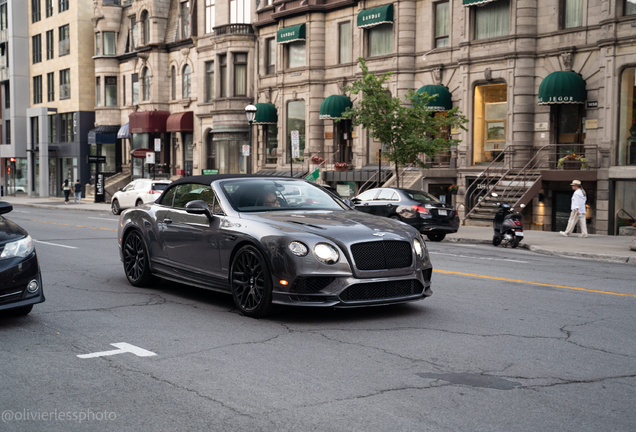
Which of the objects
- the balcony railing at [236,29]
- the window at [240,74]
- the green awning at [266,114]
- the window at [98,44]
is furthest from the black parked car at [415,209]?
the window at [98,44]

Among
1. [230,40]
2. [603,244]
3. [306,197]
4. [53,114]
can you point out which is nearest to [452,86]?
[603,244]

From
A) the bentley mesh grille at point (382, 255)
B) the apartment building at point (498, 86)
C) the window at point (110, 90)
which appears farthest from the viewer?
the window at point (110, 90)

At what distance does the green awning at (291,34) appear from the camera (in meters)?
36.7

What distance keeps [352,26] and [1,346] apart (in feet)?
99.1

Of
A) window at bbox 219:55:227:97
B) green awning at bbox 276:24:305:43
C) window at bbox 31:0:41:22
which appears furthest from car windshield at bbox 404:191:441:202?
window at bbox 31:0:41:22

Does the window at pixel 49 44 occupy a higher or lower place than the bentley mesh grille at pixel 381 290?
higher

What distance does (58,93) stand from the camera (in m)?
59.0

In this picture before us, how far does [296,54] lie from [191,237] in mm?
30092

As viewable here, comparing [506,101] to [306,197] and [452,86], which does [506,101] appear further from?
[306,197]

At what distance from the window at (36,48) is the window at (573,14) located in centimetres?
4741

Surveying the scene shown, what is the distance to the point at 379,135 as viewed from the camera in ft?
85.7

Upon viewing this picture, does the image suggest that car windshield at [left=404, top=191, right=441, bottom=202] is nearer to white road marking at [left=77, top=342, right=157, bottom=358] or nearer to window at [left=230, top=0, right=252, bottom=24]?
white road marking at [left=77, top=342, right=157, bottom=358]

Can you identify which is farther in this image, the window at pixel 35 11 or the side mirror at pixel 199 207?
the window at pixel 35 11

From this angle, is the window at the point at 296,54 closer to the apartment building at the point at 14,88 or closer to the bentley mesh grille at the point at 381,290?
the bentley mesh grille at the point at 381,290
